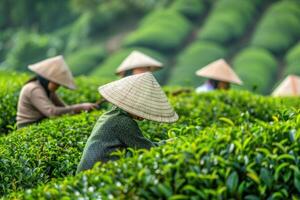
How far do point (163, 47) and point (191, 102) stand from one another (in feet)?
66.9

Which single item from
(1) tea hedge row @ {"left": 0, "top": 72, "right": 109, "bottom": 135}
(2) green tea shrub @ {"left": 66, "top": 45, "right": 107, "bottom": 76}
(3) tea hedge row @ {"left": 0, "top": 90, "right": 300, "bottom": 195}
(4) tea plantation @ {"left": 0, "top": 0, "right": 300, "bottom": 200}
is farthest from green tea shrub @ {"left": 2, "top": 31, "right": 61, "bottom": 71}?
(3) tea hedge row @ {"left": 0, "top": 90, "right": 300, "bottom": 195}

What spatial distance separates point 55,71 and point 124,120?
2612 millimetres

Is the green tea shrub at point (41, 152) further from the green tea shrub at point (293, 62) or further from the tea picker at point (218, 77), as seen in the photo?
the green tea shrub at point (293, 62)

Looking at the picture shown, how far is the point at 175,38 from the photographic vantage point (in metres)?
27.7

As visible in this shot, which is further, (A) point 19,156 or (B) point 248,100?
(B) point 248,100

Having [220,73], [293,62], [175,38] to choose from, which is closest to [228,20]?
[175,38]

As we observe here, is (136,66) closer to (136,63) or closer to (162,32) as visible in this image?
(136,63)

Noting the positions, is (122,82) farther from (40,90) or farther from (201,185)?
(40,90)

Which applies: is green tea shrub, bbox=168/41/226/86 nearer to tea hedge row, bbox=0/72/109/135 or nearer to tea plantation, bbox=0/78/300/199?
tea hedge row, bbox=0/72/109/135

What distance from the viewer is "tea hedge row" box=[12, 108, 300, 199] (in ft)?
Result: 10.2

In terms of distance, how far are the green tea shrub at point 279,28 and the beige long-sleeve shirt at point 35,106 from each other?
68.8ft

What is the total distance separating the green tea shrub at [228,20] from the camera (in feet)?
90.0

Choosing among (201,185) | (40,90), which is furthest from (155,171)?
(40,90)

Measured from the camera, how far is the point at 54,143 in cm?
498
